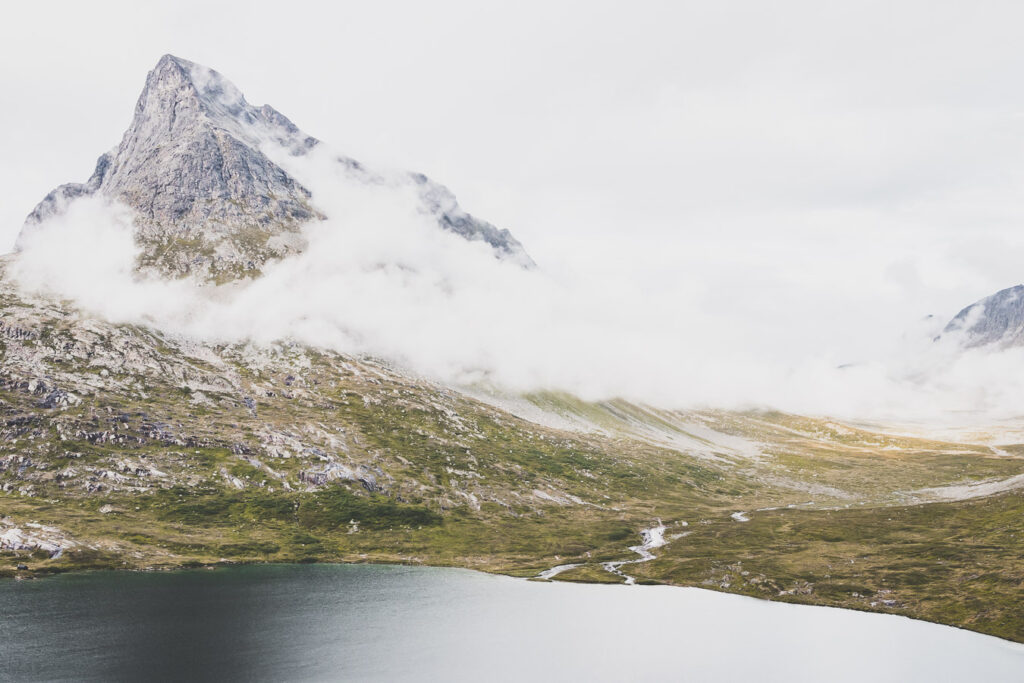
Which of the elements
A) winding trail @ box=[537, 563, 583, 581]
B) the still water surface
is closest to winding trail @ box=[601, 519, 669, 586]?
winding trail @ box=[537, 563, 583, 581]

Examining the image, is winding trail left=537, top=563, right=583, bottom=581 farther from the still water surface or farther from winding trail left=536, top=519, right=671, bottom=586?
the still water surface

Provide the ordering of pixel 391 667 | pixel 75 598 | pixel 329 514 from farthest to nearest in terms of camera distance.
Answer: pixel 329 514, pixel 75 598, pixel 391 667

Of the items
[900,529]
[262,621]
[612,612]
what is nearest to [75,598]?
[262,621]

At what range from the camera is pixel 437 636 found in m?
102

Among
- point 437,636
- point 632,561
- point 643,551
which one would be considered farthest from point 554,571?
point 437,636

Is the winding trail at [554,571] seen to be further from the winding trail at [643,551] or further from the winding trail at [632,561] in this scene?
the winding trail at [643,551]

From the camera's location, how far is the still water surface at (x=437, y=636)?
280 feet

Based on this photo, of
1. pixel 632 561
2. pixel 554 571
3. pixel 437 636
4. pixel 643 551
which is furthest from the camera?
pixel 643 551

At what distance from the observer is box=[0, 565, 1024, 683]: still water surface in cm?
8521

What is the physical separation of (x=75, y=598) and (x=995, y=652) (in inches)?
6224

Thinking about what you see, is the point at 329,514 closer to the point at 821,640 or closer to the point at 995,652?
the point at 821,640

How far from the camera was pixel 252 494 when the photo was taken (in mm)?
192250

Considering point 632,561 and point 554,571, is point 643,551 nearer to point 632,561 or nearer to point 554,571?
point 632,561

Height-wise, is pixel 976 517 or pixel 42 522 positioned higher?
pixel 976 517
